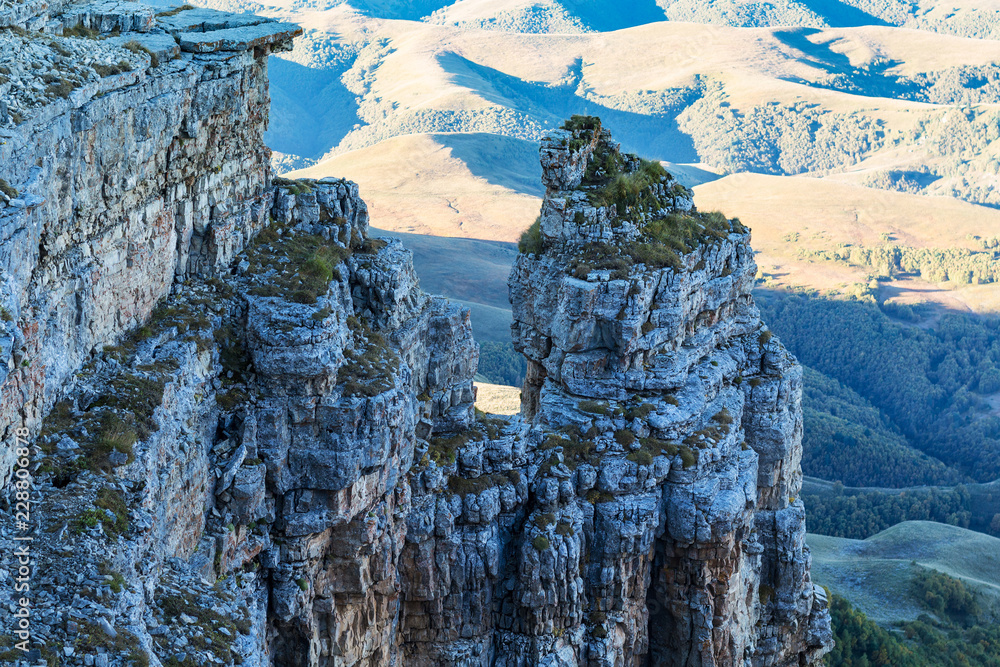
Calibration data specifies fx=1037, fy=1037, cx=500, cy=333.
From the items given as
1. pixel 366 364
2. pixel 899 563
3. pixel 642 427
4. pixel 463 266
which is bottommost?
pixel 463 266

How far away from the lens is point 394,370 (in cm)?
3191

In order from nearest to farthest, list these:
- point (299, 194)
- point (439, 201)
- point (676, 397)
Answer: point (299, 194)
point (676, 397)
point (439, 201)

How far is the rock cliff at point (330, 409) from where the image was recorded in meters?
21.9

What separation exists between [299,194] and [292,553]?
12.2 metres

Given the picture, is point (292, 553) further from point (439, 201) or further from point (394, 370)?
point (439, 201)

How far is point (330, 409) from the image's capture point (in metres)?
29.8

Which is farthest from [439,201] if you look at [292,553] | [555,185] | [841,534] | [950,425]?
[292,553]

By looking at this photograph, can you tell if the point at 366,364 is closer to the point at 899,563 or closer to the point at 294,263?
the point at 294,263

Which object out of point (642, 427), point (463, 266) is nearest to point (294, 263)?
point (642, 427)

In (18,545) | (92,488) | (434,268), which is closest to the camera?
(18,545)

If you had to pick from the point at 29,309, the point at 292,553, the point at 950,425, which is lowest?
the point at 950,425

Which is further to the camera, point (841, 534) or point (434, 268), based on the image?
point (434, 268)

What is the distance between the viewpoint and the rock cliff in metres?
21.9

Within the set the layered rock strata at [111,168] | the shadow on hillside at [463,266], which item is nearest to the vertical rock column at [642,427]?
the layered rock strata at [111,168]
